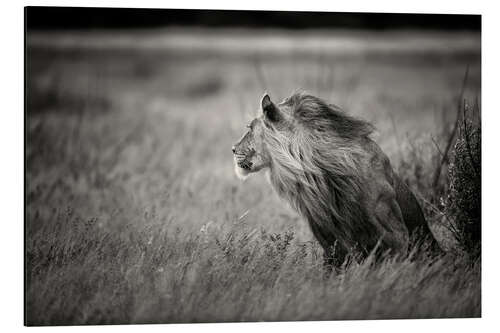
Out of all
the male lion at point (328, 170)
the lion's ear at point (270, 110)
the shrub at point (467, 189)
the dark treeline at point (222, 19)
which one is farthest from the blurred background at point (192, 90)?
the lion's ear at point (270, 110)

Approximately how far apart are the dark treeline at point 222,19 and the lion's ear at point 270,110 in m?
1.17

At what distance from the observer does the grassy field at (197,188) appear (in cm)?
463

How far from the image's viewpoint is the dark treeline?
16.5 feet

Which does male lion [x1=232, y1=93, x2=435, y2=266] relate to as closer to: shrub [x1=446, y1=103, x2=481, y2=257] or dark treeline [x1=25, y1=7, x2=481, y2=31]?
shrub [x1=446, y1=103, x2=481, y2=257]

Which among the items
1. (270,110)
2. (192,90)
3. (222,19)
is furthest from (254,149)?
(192,90)

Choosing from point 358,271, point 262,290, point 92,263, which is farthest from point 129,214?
point 358,271

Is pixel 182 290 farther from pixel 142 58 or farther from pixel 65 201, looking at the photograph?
pixel 142 58

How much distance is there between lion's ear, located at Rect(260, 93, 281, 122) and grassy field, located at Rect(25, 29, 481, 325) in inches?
26.8

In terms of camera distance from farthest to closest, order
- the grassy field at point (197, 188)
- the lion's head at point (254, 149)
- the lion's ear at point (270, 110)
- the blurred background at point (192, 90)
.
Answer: the blurred background at point (192, 90)
the grassy field at point (197, 188)
the lion's head at point (254, 149)
the lion's ear at point (270, 110)

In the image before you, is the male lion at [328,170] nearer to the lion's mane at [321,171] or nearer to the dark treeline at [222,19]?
the lion's mane at [321,171]

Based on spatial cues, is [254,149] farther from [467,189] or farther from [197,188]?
[197,188]

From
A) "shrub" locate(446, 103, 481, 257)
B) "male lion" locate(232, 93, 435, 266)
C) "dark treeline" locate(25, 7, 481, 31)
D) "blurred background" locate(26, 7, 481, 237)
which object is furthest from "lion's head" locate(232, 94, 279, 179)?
"shrub" locate(446, 103, 481, 257)

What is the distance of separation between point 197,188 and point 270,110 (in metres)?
3.62

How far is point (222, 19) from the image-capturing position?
5.81 meters
